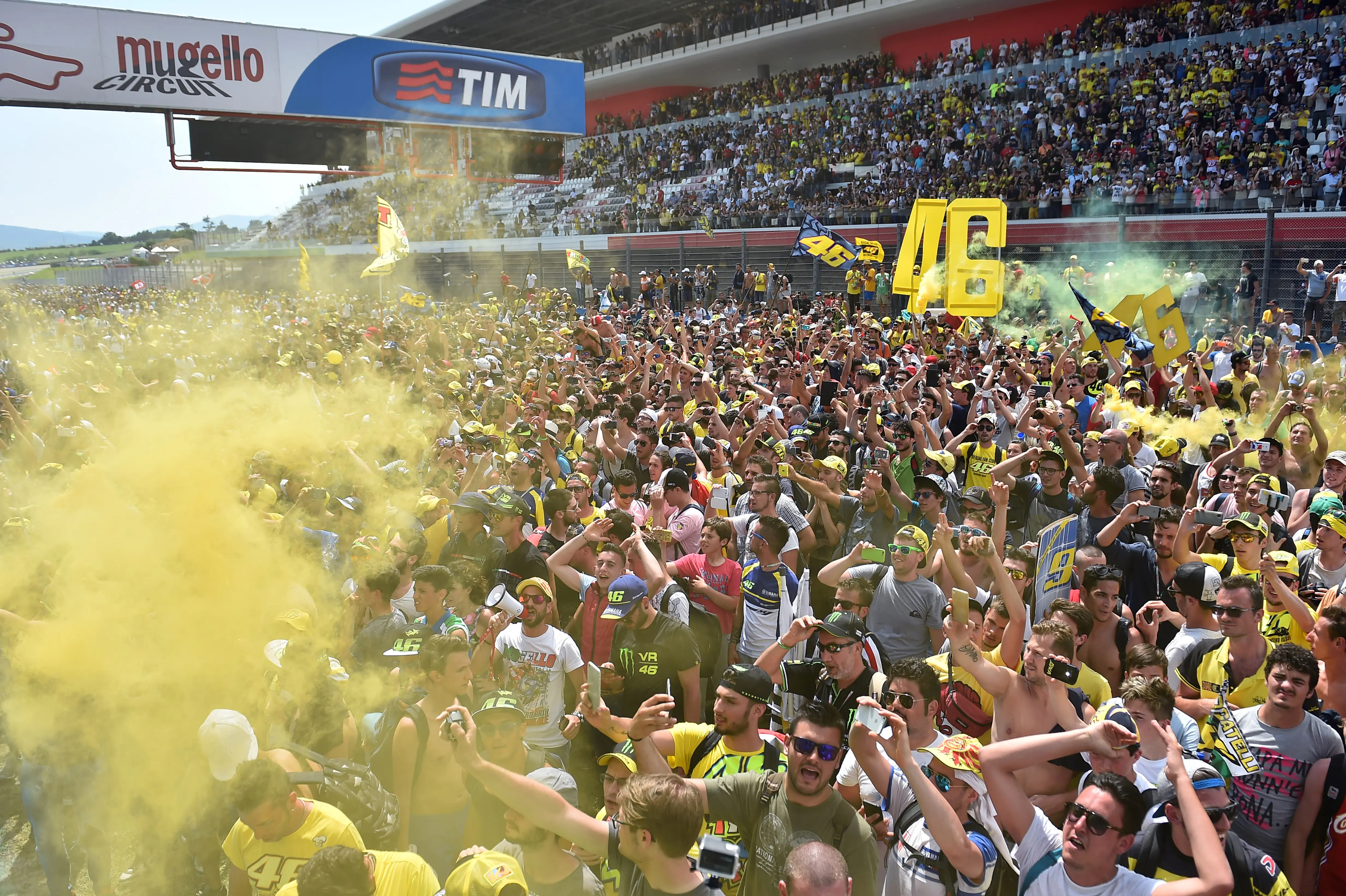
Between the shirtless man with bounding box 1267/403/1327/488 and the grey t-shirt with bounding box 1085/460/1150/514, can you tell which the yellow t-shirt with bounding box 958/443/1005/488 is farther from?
the shirtless man with bounding box 1267/403/1327/488

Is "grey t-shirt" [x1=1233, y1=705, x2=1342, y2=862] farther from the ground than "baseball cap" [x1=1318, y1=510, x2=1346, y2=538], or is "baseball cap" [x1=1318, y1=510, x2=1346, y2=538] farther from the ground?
"baseball cap" [x1=1318, y1=510, x2=1346, y2=538]

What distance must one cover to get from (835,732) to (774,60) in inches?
1637

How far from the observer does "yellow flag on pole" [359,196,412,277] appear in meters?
15.1

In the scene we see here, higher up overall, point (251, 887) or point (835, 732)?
point (835, 732)

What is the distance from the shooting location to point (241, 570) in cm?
524

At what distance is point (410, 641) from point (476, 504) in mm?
1499

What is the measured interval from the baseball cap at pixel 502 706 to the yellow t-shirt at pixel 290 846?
0.56m

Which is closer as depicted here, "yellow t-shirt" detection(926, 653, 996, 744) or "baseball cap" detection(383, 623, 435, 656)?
"yellow t-shirt" detection(926, 653, 996, 744)

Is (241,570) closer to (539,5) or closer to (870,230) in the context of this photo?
(870,230)

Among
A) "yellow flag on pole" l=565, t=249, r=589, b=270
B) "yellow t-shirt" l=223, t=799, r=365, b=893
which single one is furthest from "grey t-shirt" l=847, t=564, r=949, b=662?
"yellow flag on pole" l=565, t=249, r=589, b=270

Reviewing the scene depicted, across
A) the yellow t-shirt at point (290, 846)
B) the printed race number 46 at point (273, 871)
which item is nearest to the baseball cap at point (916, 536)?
the yellow t-shirt at point (290, 846)

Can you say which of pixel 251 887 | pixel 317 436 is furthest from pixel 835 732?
pixel 317 436

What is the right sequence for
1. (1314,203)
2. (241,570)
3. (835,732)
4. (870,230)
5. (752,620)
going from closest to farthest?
(835,732)
(752,620)
(241,570)
(1314,203)
(870,230)

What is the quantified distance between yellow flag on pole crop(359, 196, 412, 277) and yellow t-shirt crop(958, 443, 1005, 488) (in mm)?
10798
